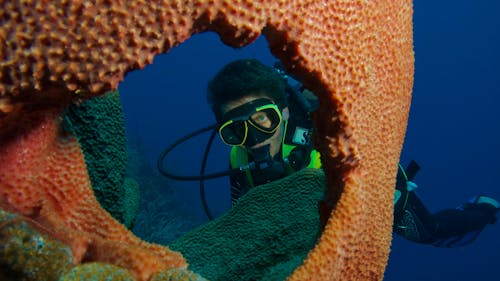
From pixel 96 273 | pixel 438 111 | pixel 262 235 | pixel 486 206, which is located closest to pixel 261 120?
pixel 262 235

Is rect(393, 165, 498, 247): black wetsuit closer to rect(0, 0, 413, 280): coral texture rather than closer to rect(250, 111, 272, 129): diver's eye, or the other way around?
rect(250, 111, 272, 129): diver's eye

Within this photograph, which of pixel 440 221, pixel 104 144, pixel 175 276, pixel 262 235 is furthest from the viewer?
pixel 440 221

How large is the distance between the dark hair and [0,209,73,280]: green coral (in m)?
2.74

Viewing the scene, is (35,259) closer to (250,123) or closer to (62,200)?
(62,200)

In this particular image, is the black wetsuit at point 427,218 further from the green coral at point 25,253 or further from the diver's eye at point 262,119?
the green coral at point 25,253

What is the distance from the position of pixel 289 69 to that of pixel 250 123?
2301mm

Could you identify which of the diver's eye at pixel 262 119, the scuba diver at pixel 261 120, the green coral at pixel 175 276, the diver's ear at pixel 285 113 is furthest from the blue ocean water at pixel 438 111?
the green coral at pixel 175 276

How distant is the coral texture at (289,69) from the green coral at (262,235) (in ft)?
1.76

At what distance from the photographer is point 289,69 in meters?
1.21

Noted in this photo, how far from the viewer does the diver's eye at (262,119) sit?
348 cm

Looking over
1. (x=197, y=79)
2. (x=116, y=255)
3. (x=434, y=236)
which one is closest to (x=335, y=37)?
(x=116, y=255)

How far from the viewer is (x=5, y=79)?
88 centimetres

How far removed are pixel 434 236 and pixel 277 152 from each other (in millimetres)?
5364

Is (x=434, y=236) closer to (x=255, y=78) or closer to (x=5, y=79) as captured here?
(x=255, y=78)
